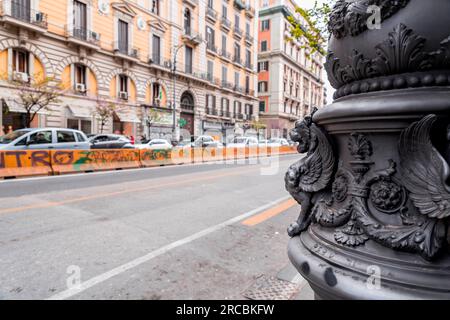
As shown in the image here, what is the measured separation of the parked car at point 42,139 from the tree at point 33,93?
846 cm

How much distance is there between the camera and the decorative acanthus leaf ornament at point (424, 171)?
1.22 meters

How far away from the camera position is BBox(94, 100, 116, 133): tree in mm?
25683

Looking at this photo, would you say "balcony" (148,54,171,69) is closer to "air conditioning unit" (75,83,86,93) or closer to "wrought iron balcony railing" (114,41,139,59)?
"wrought iron balcony railing" (114,41,139,59)

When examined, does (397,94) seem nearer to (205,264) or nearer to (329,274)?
(329,274)

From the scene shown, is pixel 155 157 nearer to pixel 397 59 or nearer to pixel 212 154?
pixel 212 154

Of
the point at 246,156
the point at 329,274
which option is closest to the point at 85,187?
the point at 329,274

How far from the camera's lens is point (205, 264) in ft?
11.4

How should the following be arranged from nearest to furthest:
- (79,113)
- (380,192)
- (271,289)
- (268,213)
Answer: (380,192) → (271,289) → (268,213) → (79,113)

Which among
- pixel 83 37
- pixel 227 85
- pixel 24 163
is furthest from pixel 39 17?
pixel 227 85

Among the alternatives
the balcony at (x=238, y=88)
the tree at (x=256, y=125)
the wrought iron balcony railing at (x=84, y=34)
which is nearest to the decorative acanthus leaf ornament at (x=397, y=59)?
the wrought iron balcony railing at (x=84, y=34)

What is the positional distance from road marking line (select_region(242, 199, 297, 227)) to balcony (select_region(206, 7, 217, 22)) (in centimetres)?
3895

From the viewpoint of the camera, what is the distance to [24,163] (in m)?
10.8

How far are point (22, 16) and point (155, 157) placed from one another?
16.4m

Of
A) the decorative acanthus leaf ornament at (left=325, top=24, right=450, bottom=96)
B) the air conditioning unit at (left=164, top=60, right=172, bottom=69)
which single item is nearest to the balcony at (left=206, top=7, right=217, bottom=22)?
the air conditioning unit at (left=164, top=60, right=172, bottom=69)
